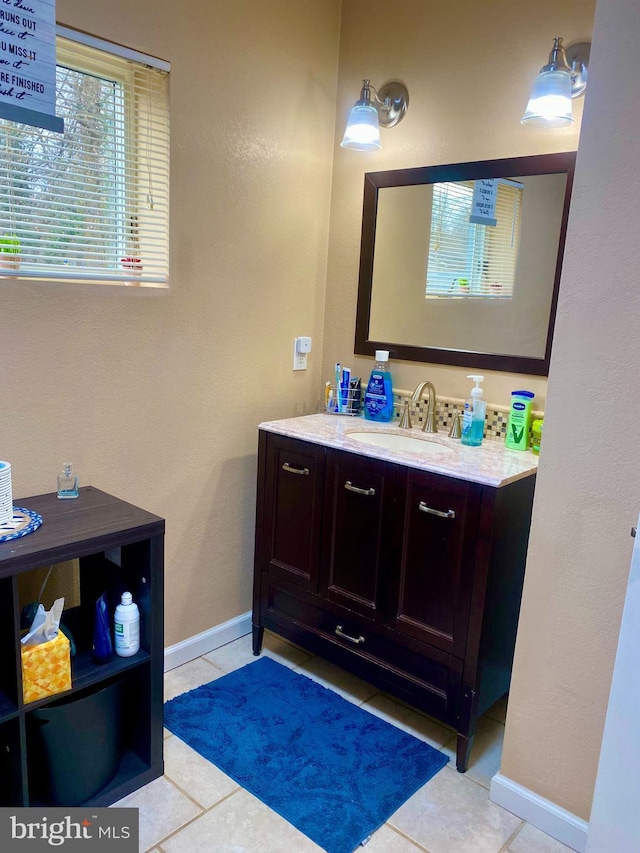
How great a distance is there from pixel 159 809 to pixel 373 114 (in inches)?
88.5

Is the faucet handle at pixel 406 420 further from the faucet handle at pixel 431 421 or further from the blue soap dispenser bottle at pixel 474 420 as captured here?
the blue soap dispenser bottle at pixel 474 420

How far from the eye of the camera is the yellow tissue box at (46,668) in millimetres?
1550

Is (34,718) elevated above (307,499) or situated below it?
below

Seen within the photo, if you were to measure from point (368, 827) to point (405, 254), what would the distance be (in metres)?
1.87

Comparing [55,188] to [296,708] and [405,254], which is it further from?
[296,708]

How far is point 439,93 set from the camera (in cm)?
230

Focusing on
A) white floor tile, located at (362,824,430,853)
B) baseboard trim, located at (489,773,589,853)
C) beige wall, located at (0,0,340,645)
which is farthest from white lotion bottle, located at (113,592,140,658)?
baseboard trim, located at (489,773,589,853)

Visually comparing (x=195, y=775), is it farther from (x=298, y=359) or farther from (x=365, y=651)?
(x=298, y=359)

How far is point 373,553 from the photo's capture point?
6.81 ft

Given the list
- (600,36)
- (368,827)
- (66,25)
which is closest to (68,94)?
(66,25)

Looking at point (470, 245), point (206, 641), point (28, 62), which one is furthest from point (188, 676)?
point (28, 62)

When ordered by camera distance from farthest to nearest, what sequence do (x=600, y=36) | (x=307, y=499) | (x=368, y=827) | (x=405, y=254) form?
1. (x=405, y=254)
2. (x=307, y=499)
3. (x=368, y=827)
4. (x=600, y=36)

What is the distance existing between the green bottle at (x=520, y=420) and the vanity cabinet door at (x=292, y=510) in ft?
2.05

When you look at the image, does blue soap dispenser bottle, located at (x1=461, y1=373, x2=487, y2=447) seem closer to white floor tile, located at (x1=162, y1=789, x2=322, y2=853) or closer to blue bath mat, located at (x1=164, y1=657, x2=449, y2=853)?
blue bath mat, located at (x1=164, y1=657, x2=449, y2=853)
